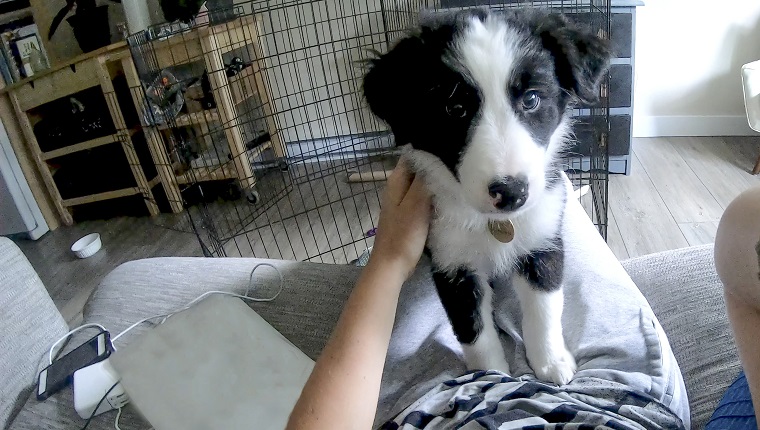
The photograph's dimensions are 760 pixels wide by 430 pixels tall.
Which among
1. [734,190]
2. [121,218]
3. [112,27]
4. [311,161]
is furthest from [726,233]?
[112,27]

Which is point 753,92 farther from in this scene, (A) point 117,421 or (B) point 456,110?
(A) point 117,421

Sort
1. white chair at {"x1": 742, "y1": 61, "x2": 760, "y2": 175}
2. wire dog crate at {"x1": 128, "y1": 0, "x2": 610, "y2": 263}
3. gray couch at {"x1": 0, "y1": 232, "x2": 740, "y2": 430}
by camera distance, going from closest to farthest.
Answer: gray couch at {"x1": 0, "y1": 232, "x2": 740, "y2": 430} < white chair at {"x1": 742, "y1": 61, "x2": 760, "y2": 175} < wire dog crate at {"x1": 128, "y1": 0, "x2": 610, "y2": 263}

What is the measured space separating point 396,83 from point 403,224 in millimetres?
259

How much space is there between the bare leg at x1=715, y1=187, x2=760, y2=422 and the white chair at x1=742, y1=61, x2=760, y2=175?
230cm

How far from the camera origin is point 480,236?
1.09m

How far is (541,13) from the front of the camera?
1.02 meters

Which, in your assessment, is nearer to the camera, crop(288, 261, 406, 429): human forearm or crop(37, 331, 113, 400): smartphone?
crop(288, 261, 406, 429): human forearm

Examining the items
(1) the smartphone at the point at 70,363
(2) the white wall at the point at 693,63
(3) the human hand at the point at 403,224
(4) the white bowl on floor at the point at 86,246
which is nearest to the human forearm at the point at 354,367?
(3) the human hand at the point at 403,224

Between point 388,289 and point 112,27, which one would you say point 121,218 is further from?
point 388,289

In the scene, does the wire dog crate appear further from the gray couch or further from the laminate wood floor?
the gray couch

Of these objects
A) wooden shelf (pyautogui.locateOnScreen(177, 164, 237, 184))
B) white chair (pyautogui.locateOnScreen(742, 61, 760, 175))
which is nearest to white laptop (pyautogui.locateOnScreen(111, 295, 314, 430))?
wooden shelf (pyautogui.locateOnScreen(177, 164, 237, 184))

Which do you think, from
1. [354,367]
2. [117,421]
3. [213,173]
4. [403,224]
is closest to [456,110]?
[403,224]

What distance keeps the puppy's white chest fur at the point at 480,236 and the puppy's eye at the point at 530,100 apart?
0.74 ft

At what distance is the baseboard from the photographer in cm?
286
